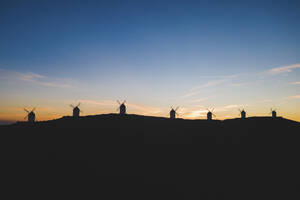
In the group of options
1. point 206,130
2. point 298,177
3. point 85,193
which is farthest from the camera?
point 206,130

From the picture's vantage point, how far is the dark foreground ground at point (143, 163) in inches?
730

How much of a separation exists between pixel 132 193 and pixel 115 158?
8483 millimetres

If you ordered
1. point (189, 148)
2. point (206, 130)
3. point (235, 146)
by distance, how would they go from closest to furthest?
point (189, 148) → point (235, 146) → point (206, 130)

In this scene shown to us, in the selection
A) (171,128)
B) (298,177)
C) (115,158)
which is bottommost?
(298,177)

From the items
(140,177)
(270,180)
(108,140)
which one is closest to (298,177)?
(270,180)

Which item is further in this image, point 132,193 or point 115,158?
point 115,158

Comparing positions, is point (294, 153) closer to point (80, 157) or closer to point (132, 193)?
point (132, 193)

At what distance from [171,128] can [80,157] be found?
2415cm

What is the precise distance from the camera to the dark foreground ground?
60.8ft

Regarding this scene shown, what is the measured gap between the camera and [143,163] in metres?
24.5

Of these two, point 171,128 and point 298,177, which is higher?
point 171,128

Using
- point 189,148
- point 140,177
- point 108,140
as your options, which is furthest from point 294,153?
point 108,140

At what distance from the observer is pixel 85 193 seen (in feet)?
57.8

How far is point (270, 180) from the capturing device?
70.8 ft
